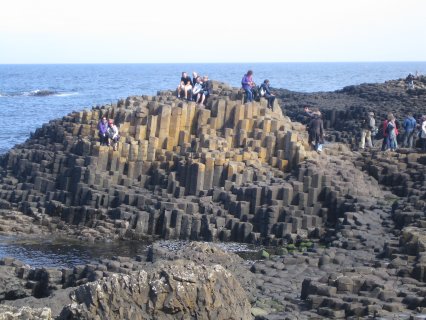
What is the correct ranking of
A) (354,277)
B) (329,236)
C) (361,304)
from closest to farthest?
(361,304)
(354,277)
(329,236)

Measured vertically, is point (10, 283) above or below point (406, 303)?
below

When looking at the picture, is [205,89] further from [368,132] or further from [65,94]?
[65,94]

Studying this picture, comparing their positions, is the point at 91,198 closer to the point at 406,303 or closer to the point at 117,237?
the point at 117,237

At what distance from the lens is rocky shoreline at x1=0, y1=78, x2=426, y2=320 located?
1363 cm

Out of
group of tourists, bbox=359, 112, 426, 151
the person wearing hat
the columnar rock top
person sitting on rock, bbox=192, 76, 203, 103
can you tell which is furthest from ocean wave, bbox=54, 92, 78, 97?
person sitting on rock, bbox=192, 76, 203, 103

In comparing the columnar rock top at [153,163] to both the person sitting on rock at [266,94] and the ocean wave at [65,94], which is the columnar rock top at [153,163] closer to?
the person sitting on rock at [266,94]

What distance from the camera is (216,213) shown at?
83.6ft

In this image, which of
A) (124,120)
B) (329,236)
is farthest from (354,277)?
(124,120)

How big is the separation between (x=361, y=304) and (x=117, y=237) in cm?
1169

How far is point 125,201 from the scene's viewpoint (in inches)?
1047

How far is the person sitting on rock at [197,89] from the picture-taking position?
3231 centimetres

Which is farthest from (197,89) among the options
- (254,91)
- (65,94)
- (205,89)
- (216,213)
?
(65,94)

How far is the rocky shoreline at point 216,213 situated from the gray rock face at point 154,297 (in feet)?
0.06

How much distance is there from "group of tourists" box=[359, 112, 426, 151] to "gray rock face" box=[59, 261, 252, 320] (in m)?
19.4
